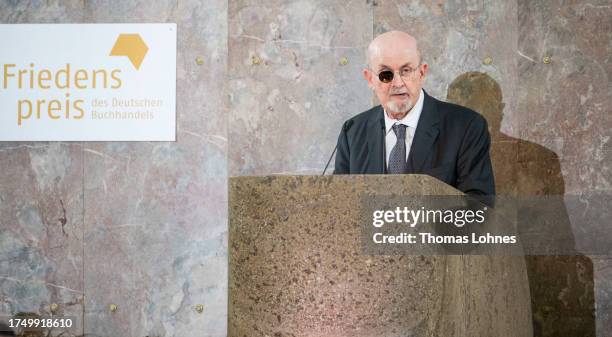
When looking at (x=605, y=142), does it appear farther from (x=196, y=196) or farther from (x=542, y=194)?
(x=196, y=196)

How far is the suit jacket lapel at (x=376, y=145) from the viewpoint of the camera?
8.58 feet

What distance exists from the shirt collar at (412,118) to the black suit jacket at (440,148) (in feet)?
0.06

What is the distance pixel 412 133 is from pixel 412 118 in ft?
0.26

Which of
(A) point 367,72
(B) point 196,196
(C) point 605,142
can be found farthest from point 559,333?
(B) point 196,196

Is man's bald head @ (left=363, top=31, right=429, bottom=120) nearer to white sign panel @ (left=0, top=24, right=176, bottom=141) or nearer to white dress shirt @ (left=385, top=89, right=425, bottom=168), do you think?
white dress shirt @ (left=385, top=89, right=425, bottom=168)

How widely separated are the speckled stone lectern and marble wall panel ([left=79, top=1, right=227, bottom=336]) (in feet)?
7.83

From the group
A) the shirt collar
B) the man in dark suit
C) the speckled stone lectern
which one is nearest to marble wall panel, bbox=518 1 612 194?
the man in dark suit

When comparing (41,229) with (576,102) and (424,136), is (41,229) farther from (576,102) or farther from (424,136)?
(576,102)

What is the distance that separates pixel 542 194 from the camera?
361 centimetres

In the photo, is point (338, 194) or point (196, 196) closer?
point (338, 194)

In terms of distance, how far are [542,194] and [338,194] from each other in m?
2.48

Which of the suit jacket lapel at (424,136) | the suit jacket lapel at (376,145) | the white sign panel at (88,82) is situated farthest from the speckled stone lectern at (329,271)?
the white sign panel at (88,82)

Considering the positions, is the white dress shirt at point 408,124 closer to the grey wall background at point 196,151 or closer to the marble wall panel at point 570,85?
the grey wall background at point 196,151

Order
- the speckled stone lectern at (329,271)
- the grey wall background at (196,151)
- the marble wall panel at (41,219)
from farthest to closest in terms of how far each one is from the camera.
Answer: the marble wall panel at (41,219), the grey wall background at (196,151), the speckled stone lectern at (329,271)
